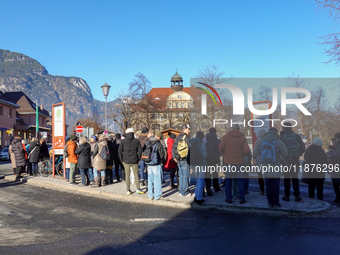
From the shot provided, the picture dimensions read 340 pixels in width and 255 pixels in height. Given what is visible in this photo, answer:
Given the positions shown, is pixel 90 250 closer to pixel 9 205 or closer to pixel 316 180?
pixel 9 205

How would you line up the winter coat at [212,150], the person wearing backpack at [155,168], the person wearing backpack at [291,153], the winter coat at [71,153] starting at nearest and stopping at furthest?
the person wearing backpack at [291,153] → the person wearing backpack at [155,168] → the winter coat at [212,150] → the winter coat at [71,153]

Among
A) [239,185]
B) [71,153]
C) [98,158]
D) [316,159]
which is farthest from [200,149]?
[71,153]

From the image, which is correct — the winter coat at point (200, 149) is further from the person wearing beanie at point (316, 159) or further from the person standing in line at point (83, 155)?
the person standing in line at point (83, 155)

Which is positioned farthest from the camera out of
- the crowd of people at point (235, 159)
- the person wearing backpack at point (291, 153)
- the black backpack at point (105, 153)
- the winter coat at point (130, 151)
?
the black backpack at point (105, 153)

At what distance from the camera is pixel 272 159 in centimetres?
731

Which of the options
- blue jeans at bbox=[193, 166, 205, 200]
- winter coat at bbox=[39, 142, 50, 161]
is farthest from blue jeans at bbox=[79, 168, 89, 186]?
blue jeans at bbox=[193, 166, 205, 200]

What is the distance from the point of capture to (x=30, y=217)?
7219mm

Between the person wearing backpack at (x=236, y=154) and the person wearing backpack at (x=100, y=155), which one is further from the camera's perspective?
the person wearing backpack at (x=100, y=155)

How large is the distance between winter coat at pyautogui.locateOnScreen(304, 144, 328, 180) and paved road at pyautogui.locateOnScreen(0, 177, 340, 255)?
1.44m

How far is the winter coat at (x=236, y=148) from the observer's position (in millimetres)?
7811

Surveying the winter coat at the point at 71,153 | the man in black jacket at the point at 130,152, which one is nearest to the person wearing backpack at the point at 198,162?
the man in black jacket at the point at 130,152

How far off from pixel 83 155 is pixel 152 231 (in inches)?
222

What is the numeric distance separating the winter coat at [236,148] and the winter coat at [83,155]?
5.30 meters

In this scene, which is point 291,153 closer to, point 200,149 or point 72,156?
point 200,149
